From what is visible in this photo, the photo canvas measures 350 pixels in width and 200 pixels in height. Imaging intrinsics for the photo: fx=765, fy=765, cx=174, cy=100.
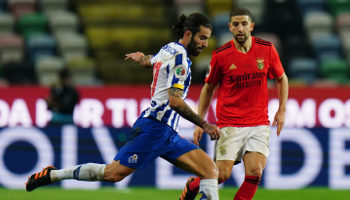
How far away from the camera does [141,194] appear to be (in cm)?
920

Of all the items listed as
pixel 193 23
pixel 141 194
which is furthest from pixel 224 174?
pixel 141 194

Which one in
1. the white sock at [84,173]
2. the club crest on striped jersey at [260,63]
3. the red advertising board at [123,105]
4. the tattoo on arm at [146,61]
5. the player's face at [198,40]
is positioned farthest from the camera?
the red advertising board at [123,105]

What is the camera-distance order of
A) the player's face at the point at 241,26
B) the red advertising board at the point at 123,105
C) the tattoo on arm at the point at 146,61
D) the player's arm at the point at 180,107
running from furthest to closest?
the red advertising board at the point at 123,105 < the player's face at the point at 241,26 < the tattoo on arm at the point at 146,61 < the player's arm at the point at 180,107

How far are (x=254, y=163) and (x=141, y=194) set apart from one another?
2857 millimetres

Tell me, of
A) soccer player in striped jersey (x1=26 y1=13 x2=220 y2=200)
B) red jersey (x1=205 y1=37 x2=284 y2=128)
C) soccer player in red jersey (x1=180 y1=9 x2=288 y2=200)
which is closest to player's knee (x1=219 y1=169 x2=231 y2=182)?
soccer player in red jersey (x1=180 y1=9 x2=288 y2=200)

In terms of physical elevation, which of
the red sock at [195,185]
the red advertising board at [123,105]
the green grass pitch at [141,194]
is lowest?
the green grass pitch at [141,194]

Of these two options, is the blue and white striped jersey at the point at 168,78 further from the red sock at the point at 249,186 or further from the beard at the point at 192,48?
the red sock at the point at 249,186

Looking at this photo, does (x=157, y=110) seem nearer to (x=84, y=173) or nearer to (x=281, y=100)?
(x=84, y=173)

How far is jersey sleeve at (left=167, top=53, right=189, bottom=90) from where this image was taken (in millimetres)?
5914

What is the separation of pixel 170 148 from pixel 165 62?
0.70 m

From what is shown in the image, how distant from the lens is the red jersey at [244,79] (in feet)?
22.2

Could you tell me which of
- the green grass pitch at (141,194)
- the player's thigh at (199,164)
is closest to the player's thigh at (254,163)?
the player's thigh at (199,164)

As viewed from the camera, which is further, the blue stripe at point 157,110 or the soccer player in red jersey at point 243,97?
the soccer player in red jersey at point 243,97

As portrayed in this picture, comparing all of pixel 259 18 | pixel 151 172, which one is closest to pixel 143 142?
pixel 151 172
